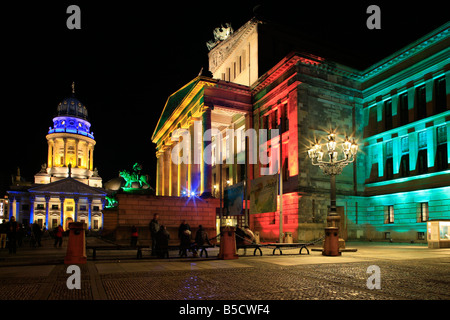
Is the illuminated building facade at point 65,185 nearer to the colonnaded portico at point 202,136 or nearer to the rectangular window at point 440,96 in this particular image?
the colonnaded portico at point 202,136

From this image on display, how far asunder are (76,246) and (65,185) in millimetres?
99531

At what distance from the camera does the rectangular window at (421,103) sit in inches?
1136

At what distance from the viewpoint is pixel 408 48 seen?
2953 cm

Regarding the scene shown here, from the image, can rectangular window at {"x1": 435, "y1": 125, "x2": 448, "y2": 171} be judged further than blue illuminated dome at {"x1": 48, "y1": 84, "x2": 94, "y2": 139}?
No

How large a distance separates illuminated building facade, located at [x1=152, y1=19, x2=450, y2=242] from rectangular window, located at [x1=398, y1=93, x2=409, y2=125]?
8 centimetres

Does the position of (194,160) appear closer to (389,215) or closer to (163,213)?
(163,213)

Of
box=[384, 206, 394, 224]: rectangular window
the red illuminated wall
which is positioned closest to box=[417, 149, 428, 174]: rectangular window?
box=[384, 206, 394, 224]: rectangular window

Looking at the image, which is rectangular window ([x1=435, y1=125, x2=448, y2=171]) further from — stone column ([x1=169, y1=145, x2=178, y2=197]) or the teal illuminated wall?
stone column ([x1=169, y1=145, x2=178, y2=197])

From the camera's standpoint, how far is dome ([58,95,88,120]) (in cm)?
12310

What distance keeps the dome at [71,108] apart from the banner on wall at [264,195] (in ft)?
342

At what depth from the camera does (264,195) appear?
32094 mm

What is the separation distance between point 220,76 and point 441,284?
46465 mm

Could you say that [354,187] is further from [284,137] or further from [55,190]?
[55,190]
